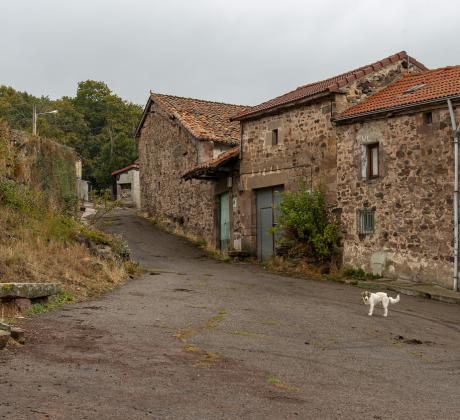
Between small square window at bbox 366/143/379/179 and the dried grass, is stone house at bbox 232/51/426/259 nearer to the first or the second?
small square window at bbox 366/143/379/179

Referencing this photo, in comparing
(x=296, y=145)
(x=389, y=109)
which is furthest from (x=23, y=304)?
(x=296, y=145)

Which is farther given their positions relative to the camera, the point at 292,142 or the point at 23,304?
the point at 292,142

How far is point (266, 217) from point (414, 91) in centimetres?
610

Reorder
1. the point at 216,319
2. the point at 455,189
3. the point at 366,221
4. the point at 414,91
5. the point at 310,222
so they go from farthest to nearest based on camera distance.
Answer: the point at 310,222
the point at 366,221
the point at 414,91
the point at 455,189
the point at 216,319

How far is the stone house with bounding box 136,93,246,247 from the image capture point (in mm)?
22859

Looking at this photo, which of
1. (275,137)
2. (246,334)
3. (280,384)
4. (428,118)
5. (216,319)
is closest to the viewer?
(280,384)

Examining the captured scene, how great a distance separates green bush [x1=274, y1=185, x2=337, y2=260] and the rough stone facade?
40 centimetres

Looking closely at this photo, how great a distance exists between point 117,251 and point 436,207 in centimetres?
739

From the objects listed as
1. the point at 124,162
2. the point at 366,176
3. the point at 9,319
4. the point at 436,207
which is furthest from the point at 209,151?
the point at 124,162

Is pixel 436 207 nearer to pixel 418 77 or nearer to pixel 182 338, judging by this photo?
pixel 418 77

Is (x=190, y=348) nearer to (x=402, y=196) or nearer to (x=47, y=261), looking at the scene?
(x=47, y=261)

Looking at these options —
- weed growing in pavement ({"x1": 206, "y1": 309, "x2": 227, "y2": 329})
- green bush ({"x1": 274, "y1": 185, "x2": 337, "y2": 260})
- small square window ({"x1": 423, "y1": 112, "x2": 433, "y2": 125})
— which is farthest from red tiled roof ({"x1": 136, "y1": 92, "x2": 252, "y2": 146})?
weed growing in pavement ({"x1": 206, "y1": 309, "x2": 227, "y2": 329})

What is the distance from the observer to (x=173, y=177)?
26297 millimetres

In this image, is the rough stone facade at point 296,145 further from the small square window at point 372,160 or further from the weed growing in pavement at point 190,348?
the weed growing in pavement at point 190,348
